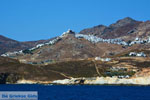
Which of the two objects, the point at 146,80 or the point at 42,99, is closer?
the point at 42,99

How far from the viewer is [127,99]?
4392 inches

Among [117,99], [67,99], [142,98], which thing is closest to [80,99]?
[67,99]

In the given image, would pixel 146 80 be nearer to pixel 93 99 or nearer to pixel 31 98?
pixel 93 99

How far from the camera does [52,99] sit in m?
107

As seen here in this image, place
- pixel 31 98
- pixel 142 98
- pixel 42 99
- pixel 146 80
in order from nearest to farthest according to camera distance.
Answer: pixel 31 98
pixel 42 99
pixel 142 98
pixel 146 80

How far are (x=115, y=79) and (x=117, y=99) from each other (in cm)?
8903

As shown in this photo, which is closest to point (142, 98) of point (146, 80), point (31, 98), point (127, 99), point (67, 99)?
point (127, 99)

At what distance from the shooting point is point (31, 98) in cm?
6291

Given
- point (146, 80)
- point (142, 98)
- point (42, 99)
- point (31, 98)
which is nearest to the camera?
point (31, 98)

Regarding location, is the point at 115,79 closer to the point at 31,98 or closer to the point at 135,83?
the point at 135,83

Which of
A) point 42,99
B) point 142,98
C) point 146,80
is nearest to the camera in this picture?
point 42,99

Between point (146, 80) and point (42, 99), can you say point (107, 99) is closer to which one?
point (42, 99)

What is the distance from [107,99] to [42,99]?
21979mm

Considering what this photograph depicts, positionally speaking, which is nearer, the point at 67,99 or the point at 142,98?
the point at 67,99
